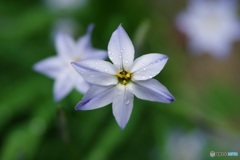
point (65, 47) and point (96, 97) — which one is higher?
point (65, 47)

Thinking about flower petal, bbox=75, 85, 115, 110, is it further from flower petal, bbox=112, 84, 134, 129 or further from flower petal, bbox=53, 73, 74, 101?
flower petal, bbox=53, 73, 74, 101

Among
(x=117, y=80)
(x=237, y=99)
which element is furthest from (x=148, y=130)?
(x=117, y=80)

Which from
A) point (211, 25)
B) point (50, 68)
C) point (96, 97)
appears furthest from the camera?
point (211, 25)

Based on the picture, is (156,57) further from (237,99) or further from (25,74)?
(237,99)

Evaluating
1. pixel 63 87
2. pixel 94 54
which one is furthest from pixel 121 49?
pixel 63 87

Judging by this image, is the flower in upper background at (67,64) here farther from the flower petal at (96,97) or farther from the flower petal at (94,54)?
the flower petal at (96,97)

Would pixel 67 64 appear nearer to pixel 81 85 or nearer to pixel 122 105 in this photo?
pixel 81 85
